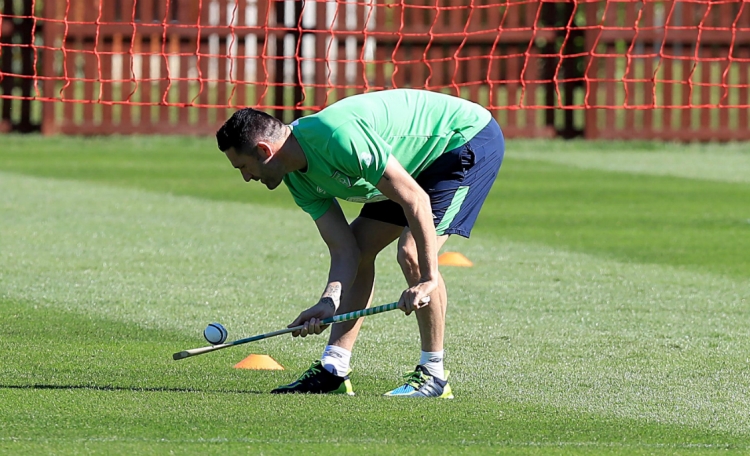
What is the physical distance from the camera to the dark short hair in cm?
553

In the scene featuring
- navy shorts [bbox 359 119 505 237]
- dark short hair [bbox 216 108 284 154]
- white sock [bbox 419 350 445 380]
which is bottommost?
white sock [bbox 419 350 445 380]

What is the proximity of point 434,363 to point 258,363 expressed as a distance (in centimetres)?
89

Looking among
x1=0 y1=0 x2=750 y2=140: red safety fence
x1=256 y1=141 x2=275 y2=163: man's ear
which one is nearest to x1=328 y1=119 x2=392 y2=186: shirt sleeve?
x1=256 y1=141 x2=275 y2=163: man's ear

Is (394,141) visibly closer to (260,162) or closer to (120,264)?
(260,162)

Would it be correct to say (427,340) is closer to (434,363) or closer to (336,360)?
(434,363)

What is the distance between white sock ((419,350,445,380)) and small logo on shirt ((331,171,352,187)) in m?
0.90

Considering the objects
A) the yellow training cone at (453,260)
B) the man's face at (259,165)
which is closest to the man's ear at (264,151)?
the man's face at (259,165)

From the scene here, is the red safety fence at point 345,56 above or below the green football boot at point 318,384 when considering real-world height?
below

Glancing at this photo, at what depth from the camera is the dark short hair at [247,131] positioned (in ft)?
18.1

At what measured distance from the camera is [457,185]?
20.1ft

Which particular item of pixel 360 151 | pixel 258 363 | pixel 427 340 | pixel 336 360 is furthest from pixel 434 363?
pixel 360 151

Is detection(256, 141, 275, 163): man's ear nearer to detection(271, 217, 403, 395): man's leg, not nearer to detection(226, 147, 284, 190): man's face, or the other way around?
detection(226, 147, 284, 190): man's face

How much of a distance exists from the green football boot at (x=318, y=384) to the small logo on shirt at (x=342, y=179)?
2.92 ft

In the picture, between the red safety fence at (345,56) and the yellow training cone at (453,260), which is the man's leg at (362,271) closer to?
the yellow training cone at (453,260)
